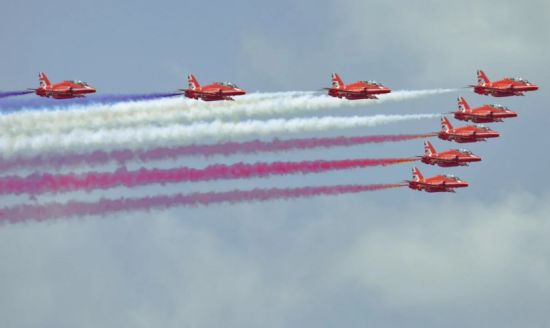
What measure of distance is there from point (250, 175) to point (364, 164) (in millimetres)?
11625

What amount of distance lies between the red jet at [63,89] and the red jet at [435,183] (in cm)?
3538

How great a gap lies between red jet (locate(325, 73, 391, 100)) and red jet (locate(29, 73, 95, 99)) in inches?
874

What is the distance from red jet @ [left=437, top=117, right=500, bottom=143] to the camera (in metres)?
159

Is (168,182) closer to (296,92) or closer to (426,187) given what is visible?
(296,92)

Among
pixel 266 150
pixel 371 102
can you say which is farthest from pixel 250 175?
pixel 371 102

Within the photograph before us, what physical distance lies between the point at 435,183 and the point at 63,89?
39562mm

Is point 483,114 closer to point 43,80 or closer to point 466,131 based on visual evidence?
point 466,131

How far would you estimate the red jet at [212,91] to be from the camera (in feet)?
475

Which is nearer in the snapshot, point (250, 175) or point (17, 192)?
point (17, 192)

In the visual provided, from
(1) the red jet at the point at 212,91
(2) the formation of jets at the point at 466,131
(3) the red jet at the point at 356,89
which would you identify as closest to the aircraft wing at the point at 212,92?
(1) the red jet at the point at 212,91

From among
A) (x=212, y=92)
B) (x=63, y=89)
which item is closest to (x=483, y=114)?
(x=212, y=92)

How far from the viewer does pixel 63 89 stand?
466 feet

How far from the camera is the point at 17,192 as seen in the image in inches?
5207

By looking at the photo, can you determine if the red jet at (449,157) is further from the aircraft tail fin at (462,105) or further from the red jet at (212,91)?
the red jet at (212,91)
